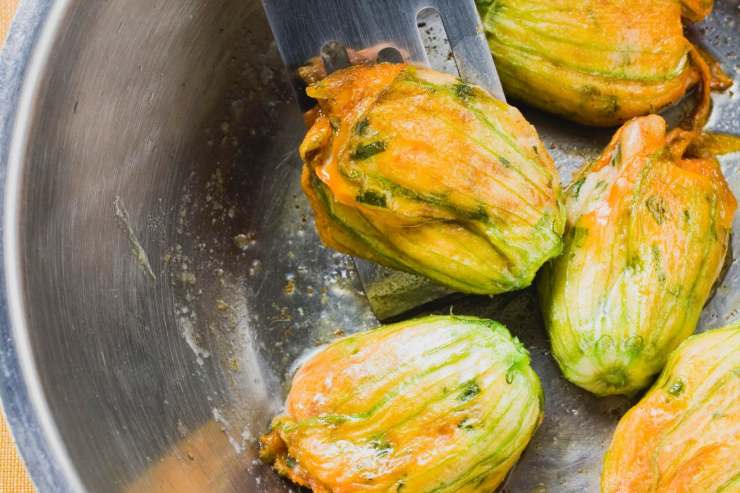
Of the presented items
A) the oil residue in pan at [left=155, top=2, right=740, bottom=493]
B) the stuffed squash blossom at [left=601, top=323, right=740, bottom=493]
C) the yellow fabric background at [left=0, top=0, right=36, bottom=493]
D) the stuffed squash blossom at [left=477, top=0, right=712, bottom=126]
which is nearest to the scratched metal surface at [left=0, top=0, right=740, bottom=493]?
the oil residue in pan at [left=155, top=2, right=740, bottom=493]

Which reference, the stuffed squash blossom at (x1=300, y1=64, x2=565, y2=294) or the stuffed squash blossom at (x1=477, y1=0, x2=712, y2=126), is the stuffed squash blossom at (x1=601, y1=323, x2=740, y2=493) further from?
the stuffed squash blossom at (x1=477, y1=0, x2=712, y2=126)

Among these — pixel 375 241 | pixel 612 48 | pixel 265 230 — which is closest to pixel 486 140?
pixel 375 241

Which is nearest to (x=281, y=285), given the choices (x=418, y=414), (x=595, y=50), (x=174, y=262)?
(x=174, y=262)

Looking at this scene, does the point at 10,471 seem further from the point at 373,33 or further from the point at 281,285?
the point at 373,33

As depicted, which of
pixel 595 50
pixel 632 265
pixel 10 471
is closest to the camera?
pixel 632 265

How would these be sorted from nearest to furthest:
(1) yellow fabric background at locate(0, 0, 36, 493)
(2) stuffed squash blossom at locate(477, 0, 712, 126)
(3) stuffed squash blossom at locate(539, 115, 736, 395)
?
(3) stuffed squash blossom at locate(539, 115, 736, 395) < (2) stuffed squash blossom at locate(477, 0, 712, 126) < (1) yellow fabric background at locate(0, 0, 36, 493)
